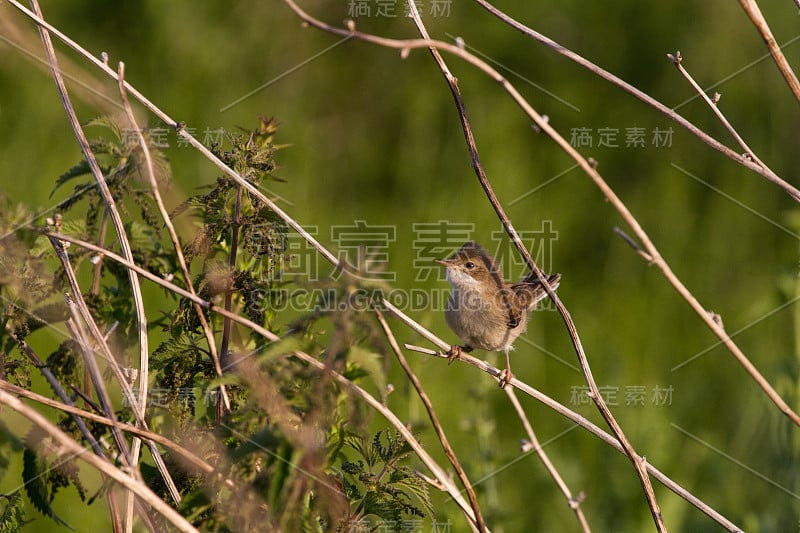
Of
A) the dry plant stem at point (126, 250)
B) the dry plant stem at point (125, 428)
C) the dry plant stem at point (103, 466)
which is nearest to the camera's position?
the dry plant stem at point (103, 466)

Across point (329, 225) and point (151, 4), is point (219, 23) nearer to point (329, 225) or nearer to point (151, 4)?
point (151, 4)

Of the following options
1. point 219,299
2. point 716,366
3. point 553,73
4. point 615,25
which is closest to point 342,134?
point 553,73

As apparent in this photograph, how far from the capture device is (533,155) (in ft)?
23.4

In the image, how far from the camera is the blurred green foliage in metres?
5.59

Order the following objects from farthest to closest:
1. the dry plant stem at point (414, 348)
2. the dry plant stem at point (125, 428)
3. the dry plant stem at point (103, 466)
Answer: the dry plant stem at point (414, 348), the dry plant stem at point (125, 428), the dry plant stem at point (103, 466)

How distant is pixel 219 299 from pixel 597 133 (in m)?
5.07

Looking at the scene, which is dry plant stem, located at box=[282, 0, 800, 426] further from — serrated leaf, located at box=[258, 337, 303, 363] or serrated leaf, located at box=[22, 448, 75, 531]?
serrated leaf, located at box=[22, 448, 75, 531]

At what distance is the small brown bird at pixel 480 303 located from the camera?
4.01m

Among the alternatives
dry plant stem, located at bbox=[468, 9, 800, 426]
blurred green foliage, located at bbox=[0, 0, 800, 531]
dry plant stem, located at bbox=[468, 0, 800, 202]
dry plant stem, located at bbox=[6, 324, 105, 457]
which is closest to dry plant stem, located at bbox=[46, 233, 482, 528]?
dry plant stem, located at bbox=[6, 324, 105, 457]

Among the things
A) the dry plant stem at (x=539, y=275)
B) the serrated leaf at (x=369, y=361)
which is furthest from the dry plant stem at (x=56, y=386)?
the dry plant stem at (x=539, y=275)

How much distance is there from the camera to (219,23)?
734cm

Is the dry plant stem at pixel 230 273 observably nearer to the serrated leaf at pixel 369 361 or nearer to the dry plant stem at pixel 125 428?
the dry plant stem at pixel 125 428

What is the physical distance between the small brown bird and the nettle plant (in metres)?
1.61

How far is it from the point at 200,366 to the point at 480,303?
203cm
